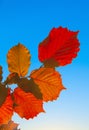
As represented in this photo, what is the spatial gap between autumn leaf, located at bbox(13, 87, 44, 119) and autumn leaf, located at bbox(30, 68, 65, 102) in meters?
0.04

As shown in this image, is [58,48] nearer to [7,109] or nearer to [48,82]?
[48,82]

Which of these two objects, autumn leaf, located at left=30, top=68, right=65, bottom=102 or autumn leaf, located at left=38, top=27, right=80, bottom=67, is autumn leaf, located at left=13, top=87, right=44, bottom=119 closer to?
autumn leaf, located at left=30, top=68, right=65, bottom=102

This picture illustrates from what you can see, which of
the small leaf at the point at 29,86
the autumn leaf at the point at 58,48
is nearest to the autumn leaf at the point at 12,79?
the small leaf at the point at 29,86

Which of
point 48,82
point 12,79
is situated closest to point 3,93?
Result: point 12,79

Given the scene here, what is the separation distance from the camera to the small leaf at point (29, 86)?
1168 mm

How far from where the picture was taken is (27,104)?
121 centimetres

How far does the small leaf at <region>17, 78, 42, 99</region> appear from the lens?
3.83ft

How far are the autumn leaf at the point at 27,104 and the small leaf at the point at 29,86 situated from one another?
0.06ft

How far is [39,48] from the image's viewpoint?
118 centimetres

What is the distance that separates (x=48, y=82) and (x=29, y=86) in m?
0.08

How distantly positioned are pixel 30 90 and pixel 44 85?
0.21 ft

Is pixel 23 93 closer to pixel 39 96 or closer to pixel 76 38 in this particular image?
pixel 39 96

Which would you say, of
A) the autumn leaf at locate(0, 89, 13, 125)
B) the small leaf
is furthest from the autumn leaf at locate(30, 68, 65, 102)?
the autumn leaf at locate(0, 89, 13, 125)

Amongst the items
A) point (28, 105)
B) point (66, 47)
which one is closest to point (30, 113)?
point (28, 105)
